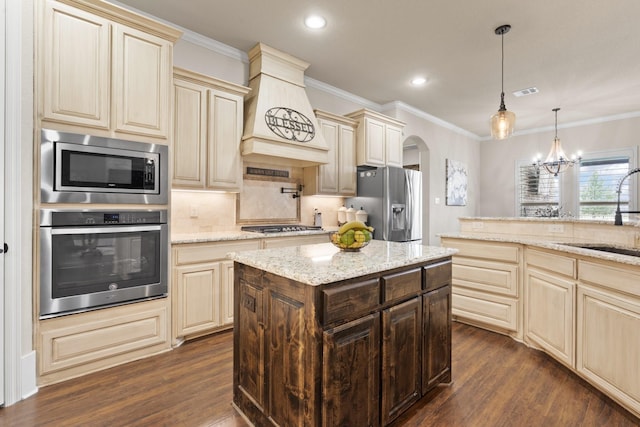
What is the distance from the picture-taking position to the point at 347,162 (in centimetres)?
445

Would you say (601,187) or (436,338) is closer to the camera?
(436,338)

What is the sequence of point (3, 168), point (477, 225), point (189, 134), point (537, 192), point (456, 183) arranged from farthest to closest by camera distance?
point (537, 192), point (456, 183), point (477, 225), point (189, 134), point (3, 168)

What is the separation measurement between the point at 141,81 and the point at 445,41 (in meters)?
2.92

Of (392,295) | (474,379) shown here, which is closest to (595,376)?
(474,379)

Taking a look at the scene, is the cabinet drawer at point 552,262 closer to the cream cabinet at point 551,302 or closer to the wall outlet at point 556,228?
the cream cabinet at point 551,302

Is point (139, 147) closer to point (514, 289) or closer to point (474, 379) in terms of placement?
point (474, 379)

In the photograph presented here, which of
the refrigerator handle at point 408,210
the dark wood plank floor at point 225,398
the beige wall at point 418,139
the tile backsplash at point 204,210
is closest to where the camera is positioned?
the dark wood plank floor at point 225,398

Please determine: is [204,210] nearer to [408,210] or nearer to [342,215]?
[342,215]

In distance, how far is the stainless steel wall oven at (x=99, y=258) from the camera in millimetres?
2102

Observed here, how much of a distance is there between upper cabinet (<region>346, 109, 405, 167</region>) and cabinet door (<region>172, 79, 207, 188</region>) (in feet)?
7.28

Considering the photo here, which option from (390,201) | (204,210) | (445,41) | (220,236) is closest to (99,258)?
(220,236)

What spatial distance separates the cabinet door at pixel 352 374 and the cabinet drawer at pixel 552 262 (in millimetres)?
1603

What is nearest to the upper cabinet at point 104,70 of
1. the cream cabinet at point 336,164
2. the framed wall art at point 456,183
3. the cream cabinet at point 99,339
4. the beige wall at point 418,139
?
the beige wall at point 418,139

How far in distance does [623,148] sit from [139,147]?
25.1 feet
